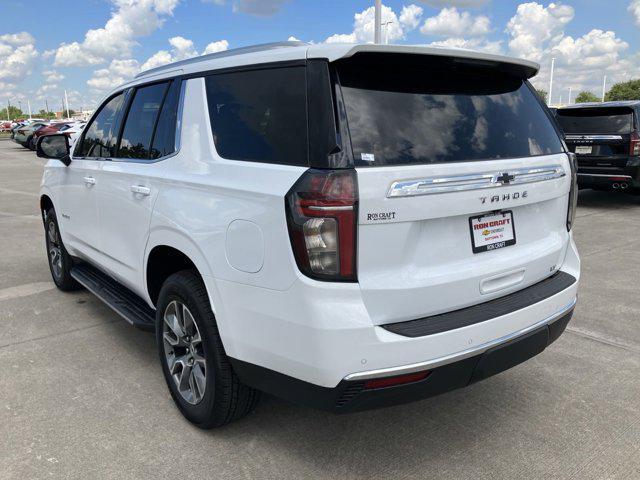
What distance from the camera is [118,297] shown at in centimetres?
381

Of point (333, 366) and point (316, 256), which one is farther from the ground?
point (316, 256)

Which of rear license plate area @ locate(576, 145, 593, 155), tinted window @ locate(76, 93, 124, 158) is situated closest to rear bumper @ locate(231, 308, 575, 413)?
tinted window @ locate(76, 93, 124, 158)

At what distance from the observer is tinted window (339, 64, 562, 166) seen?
2211 mm

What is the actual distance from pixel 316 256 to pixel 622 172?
9054 millimetres

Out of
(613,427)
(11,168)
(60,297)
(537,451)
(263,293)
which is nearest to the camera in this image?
(263,293)

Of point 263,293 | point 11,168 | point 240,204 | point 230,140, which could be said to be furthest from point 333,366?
point 11,168

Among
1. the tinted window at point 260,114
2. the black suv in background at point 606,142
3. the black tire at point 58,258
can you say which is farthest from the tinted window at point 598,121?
the tinted window at point 260,114

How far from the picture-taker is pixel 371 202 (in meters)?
2.11

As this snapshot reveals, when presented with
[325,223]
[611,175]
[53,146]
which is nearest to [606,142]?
[611,175]

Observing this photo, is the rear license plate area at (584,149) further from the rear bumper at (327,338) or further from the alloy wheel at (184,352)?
the alloy wheel at (184,352)

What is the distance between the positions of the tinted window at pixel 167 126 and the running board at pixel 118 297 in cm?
99

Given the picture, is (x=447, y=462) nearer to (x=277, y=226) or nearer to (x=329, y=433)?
(x=329, y=433)

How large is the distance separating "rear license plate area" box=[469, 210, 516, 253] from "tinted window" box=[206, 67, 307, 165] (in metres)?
0.83

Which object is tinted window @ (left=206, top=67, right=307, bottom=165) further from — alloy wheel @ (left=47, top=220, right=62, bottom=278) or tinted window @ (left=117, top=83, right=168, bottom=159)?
alloy wheel @ (left=47, top=220, right=62, bottom=278)
